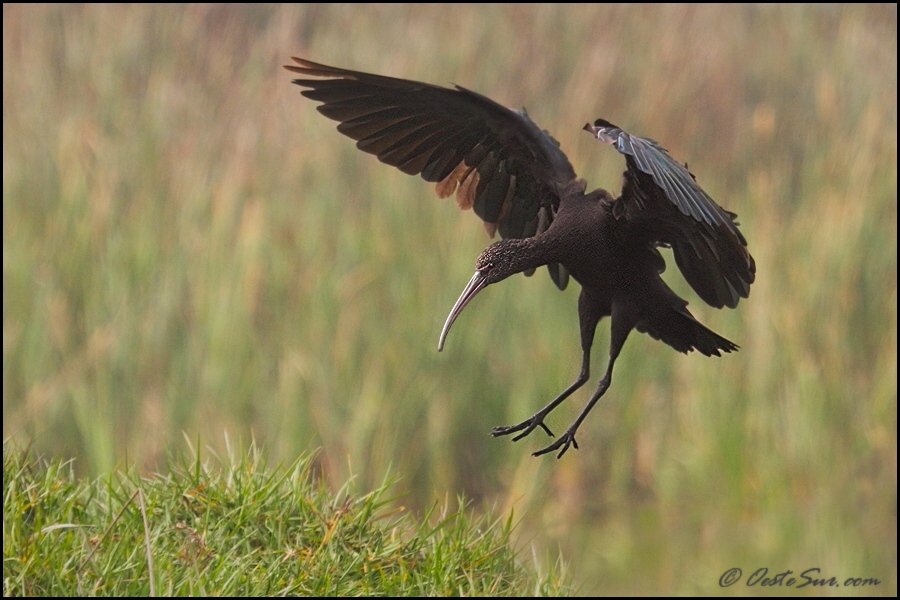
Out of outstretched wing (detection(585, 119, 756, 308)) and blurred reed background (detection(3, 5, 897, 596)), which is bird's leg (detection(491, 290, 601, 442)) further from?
blurred reed background (detection(3, 5, 897, 596))

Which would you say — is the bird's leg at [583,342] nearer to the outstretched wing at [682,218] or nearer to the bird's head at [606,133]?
the outstretched wing at [682,218]

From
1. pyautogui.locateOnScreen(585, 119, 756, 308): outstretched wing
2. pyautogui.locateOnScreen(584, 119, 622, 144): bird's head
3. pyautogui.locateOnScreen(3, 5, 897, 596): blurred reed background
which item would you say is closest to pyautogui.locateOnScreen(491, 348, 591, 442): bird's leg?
pyautogui.locateOnScreen(585, 119, 756, 308): outstretched wing

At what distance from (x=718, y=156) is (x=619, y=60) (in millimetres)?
856

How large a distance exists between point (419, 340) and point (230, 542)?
246cm

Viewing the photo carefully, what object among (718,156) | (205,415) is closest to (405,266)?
(205,415)

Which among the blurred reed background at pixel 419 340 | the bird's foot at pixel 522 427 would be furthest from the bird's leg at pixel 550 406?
the blurred reed background at pixel 419 340

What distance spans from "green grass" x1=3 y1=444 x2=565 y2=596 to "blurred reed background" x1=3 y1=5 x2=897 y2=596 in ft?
5.34

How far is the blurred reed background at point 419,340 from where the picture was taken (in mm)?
5711

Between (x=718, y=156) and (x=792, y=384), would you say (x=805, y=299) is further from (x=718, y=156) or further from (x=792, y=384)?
(x=718, y=156)

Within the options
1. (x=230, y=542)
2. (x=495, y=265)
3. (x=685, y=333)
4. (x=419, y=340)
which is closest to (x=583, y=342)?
(x=685, y=333)

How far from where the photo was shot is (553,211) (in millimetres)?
3588

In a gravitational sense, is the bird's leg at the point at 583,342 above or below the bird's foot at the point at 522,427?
above

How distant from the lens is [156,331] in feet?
18.8

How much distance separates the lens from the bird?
3121mm
